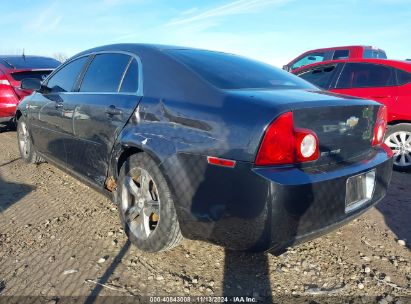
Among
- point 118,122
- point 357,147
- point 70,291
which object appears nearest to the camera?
point 70,291

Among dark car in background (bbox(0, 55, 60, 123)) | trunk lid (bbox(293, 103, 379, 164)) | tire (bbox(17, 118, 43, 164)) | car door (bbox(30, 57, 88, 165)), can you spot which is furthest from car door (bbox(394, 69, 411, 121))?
dark car in background (bbox(0, 55, 60, 123))

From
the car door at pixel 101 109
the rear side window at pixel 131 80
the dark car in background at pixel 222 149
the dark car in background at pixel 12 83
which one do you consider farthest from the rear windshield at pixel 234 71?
the dark car in background at pixel 12 83

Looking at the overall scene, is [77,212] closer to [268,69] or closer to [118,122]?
[118,122]

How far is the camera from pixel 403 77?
5.05m

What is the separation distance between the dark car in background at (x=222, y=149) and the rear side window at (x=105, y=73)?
0.05 ft

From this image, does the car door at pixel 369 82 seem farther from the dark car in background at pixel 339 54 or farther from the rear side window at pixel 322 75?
the dark car in background at pixel 339 54

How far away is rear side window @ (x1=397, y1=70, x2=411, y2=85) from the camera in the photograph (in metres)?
5.00

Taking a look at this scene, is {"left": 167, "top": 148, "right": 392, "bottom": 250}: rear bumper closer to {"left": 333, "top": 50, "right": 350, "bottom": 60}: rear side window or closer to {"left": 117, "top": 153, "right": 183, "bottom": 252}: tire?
{"left": 117, "top": 153, "right": 183, "bottom": 252}: tire

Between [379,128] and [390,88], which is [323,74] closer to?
[390,88]

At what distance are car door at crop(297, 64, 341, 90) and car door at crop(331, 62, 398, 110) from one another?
12cm

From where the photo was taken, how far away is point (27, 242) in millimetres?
2961

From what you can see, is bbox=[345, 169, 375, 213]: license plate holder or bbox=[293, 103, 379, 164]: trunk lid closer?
bbox=[293, 103, 379, 164]: trunk lid

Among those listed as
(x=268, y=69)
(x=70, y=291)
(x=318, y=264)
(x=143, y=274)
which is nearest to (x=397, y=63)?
(x=268, y=69)

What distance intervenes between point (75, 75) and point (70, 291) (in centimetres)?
229
